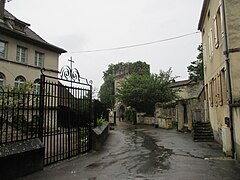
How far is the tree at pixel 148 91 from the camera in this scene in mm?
33438

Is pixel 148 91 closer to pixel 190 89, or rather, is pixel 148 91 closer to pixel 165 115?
pixel 165 115

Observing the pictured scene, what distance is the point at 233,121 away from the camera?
9703mm

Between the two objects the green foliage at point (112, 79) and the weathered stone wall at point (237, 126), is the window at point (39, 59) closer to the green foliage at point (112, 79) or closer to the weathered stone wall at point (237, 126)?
the weathered stone wall at point (237, 126)

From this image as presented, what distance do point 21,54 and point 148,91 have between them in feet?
58.9

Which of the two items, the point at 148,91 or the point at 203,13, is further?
the point at 148,91

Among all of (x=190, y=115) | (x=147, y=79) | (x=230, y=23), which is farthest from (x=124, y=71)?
(x=230, y=23)

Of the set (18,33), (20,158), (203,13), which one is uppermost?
(18,33)

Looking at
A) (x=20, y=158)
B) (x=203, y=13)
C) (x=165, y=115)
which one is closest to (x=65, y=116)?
(x=20, y=158)

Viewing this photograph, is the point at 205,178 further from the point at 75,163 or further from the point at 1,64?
the point at 1,64

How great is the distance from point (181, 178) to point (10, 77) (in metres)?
18.3

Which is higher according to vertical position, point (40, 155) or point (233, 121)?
point (233, 121)

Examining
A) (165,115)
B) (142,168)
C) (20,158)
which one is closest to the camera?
(20,158)

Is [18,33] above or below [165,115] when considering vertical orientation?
above

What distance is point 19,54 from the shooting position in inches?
853
